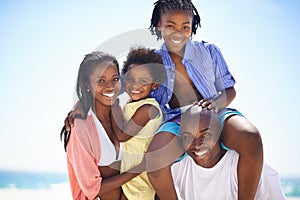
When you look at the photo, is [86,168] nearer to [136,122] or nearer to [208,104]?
[136,122]

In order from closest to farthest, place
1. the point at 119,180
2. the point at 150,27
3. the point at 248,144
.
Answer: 1. the point at 248,144
2. the point at 119,180
3. the point at 150,27

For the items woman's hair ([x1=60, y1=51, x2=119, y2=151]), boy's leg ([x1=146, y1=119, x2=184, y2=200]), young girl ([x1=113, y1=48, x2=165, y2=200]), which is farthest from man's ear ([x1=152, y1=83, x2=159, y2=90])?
boy's leg ([x1=146, y1=119, x2=184, y2=200])

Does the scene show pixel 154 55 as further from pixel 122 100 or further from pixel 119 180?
pixel 119 180

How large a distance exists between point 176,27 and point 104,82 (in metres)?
0.50

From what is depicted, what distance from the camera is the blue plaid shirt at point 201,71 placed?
2.60 metres

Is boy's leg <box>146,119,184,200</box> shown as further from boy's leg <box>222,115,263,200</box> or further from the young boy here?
boy's leg <box>222,115,263,200</box>

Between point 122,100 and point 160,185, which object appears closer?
point 160,185

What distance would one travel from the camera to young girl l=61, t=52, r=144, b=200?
92.0 inches

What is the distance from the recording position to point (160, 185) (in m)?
2.29

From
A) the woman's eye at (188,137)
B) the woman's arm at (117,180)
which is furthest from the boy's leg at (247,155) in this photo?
the woman's arm at (117,180)

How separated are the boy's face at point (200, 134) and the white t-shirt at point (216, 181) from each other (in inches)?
4.3

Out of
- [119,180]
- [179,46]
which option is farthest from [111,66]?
[119,180]

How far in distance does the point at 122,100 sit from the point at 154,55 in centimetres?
31

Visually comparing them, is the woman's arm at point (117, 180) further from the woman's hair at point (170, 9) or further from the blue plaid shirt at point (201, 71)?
the woman's hair at point (170, 9)
